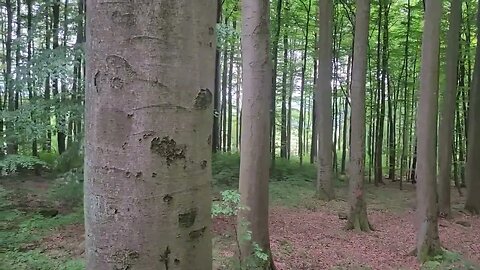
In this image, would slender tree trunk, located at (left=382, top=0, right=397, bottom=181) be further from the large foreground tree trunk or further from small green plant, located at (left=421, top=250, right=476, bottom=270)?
small green plant, located at (left=421, top=250, right=476, bottom=270)

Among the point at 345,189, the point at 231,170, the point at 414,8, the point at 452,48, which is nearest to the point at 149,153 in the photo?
the point at 452,48

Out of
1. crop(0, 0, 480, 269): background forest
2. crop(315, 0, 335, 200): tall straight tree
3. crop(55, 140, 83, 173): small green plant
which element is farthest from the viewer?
crop(315, 0, 335, 200): tall straight tree

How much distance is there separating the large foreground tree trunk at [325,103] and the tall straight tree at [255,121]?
7886 millimetres

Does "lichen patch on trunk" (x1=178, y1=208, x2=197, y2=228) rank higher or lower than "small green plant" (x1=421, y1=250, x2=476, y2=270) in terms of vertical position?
higher

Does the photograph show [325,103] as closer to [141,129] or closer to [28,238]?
[28,238]

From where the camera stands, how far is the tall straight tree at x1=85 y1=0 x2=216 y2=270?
0.98 meters

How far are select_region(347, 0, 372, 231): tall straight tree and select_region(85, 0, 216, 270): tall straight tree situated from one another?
396 inches

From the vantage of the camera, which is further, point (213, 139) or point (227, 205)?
point (213, 139)

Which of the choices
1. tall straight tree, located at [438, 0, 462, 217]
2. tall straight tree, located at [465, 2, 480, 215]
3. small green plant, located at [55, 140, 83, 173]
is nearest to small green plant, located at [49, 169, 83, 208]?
small green plant, located at [55, 140, 83, 173]

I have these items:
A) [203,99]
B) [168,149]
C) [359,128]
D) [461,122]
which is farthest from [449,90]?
[461,122]

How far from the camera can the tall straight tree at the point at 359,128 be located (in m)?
10.6

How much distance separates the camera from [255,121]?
20.7 ft

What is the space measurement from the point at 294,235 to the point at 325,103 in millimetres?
5787

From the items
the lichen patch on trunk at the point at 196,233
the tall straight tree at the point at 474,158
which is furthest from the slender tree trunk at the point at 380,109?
the lichen patch on trunk at the point at 196,233
